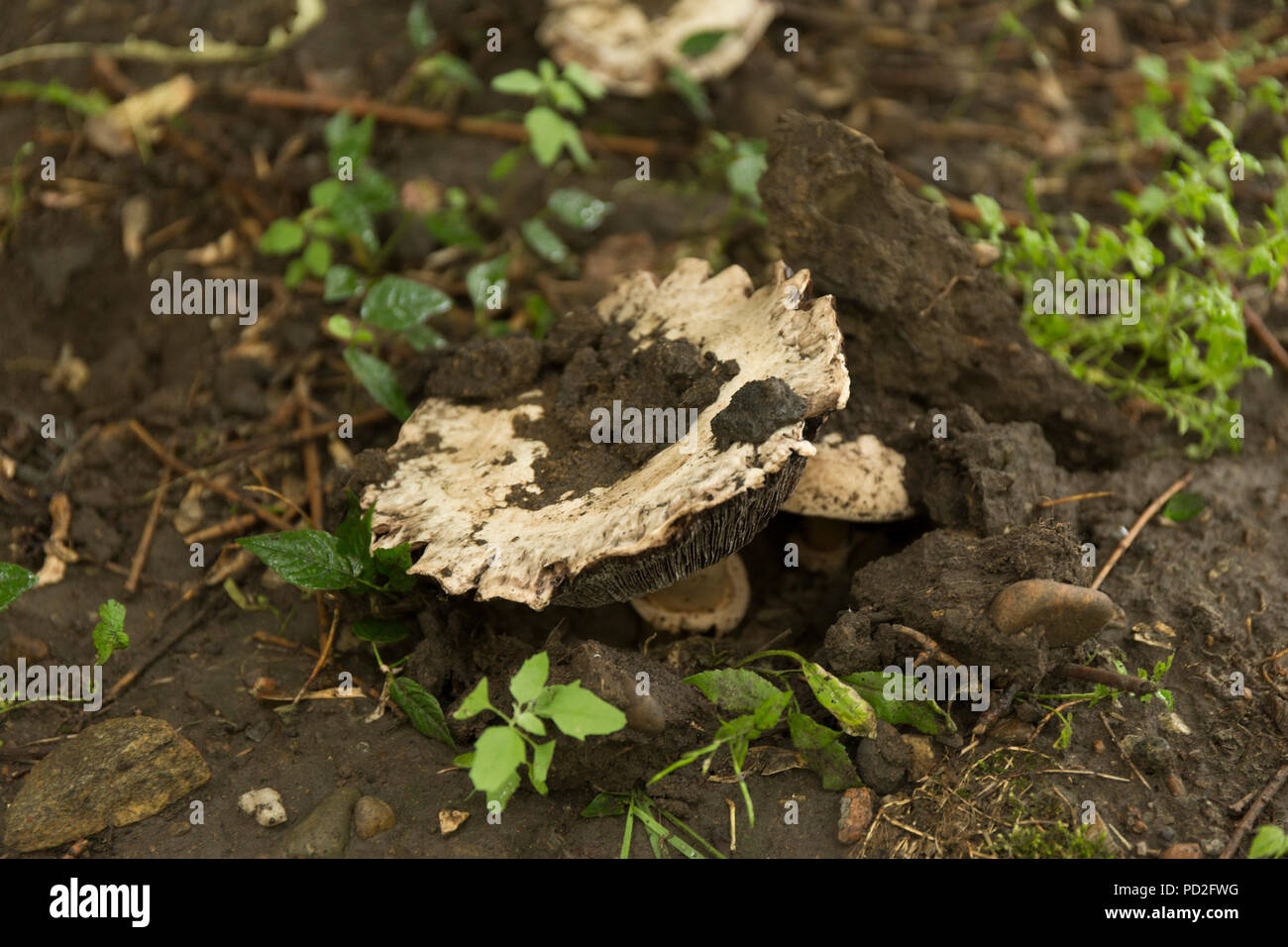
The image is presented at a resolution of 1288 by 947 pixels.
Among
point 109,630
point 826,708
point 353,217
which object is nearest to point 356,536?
point 109,630

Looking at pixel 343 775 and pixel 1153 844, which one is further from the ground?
pixel 1153 844

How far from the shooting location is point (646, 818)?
10.4 ft

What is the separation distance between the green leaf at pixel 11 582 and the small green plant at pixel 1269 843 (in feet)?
13.5

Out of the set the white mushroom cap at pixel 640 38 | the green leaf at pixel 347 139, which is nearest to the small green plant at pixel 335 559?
the green leaf at pixel 347 139

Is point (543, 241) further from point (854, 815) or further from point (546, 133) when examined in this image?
point (854, 815)

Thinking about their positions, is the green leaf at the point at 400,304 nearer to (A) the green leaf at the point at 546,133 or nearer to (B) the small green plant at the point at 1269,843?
(A) the green leaf at the point at 546,133

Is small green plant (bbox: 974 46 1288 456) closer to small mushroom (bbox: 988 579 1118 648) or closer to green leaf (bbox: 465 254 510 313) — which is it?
small mushroom (bbox: 988 579 1118 648)

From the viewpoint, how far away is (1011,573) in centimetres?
334

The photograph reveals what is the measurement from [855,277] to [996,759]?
1.84m

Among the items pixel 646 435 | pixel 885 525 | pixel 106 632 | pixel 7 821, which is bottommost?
pixel 7 821

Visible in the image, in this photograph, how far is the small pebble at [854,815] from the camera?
122 inches

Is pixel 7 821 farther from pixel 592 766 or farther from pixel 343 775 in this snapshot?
pixel 592 766

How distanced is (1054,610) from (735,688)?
1.04 meters
